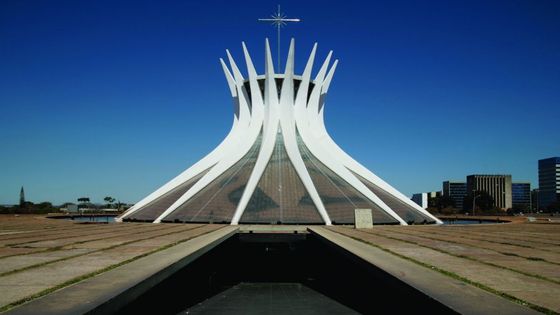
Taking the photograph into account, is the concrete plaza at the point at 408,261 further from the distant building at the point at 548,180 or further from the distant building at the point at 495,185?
the distant building at the point at 548,180

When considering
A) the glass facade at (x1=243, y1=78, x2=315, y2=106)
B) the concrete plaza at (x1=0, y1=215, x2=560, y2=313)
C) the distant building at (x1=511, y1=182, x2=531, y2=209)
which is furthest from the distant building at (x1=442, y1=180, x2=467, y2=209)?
the concrete plaza at (x1=0, y1=215, x2=560, y2=313)

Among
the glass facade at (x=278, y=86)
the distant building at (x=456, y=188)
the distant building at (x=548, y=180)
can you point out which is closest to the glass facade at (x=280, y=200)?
the glass facade at (x=278, y=86)

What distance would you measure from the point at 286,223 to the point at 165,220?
6506 millimetres

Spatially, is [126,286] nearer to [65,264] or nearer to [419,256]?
[65,264]

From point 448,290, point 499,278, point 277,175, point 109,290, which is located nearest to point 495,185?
point 277,175

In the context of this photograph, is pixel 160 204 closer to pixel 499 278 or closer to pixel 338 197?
pixel 338 197

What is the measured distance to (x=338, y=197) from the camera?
80.3 feet

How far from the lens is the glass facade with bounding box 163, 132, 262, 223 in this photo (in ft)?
75.0

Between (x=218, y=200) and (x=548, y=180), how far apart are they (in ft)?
512

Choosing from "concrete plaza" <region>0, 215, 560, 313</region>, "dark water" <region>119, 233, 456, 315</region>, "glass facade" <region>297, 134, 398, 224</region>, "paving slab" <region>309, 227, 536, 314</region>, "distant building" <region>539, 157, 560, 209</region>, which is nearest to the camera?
"paving slab" <region>309, 227, 536, 314</region>

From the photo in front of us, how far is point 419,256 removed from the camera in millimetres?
9109

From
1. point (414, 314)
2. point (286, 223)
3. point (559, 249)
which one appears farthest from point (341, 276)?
point (286, 223)

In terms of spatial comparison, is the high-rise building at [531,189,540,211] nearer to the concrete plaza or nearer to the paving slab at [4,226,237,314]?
the concrete plaza

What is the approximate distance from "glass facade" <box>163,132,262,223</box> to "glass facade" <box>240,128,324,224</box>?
0.97 m
